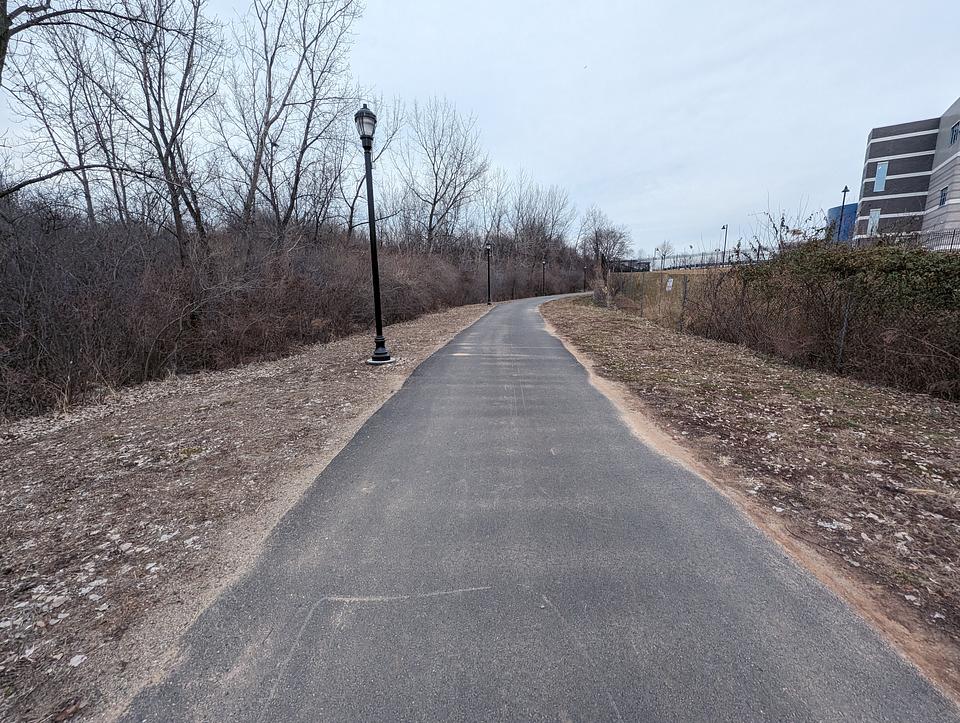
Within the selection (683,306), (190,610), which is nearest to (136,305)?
(190,610)

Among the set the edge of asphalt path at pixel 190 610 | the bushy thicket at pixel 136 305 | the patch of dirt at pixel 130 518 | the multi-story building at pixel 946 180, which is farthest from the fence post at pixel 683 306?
the multi-story building at pixel 946 180

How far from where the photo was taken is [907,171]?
4538 cm

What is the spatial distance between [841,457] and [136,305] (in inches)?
431

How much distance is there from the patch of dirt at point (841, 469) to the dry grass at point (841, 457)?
1 centimetres

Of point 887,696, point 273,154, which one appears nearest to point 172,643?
point 887,696

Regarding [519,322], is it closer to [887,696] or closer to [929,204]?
[887,696]

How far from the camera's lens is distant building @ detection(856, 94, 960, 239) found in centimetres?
4007

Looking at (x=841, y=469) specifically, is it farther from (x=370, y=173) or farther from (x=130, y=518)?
(x=370, y=173)

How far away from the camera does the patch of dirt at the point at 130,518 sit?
6.13 feet

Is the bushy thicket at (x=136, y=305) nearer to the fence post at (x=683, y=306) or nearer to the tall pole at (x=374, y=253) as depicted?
the tall pole at (x=374, y=253)

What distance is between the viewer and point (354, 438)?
466 centimetres

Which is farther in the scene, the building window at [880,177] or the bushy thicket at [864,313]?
the building window at [880,177]

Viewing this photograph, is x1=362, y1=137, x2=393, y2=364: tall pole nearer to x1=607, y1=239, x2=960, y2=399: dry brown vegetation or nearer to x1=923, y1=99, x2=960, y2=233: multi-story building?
x1=607, y1=239, x2=960, y2=399: dry brown vegetation

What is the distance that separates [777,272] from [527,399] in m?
8.16
